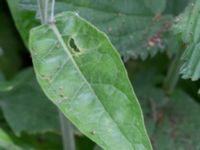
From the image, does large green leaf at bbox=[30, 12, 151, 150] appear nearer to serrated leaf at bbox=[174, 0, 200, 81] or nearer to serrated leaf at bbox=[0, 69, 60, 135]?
serrated leaf at bbox=[174, 0, 200, 81]

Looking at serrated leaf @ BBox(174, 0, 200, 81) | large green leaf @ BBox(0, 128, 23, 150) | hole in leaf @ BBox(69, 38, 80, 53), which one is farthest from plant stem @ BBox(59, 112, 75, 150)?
Answer: serrated leaf @ BBox(174, 0, 200, 81)

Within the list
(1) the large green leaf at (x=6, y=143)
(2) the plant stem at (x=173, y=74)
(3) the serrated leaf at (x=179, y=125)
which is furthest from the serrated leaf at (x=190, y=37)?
(1) the large green leaf at (x=6, y=143)

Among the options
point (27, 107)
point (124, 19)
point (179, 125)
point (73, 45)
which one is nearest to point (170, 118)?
point (179, 125)

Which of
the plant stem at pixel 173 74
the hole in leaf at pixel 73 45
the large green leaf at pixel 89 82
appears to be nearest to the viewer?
the large green leaf at pixel 89 82

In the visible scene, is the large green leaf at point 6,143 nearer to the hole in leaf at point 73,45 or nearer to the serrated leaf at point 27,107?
the serrated leaf at point 27,107

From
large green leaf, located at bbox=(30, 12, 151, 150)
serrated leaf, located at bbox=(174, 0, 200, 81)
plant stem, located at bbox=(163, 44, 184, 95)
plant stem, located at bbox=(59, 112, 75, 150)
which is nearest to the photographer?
large green leaf, located at bbox=(30, 12, 151, 150)
